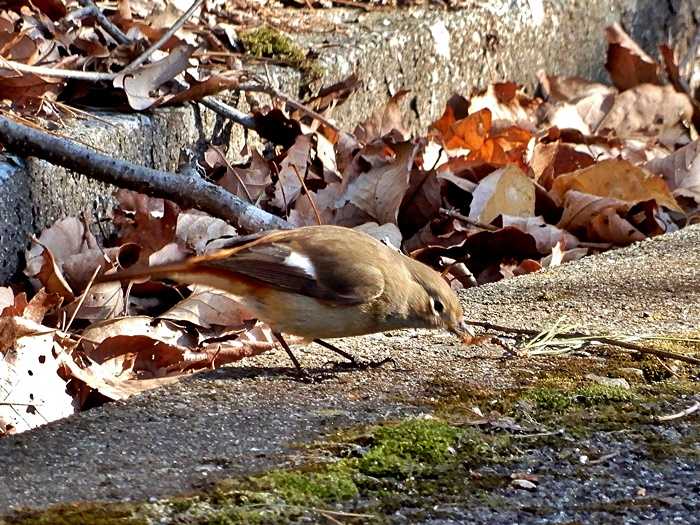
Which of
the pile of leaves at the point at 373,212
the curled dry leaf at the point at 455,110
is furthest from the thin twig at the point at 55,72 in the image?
the curled dry leaf at the point at 455,110

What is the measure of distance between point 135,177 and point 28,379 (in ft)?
3.71

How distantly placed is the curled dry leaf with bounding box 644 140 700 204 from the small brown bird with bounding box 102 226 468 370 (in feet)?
8.97

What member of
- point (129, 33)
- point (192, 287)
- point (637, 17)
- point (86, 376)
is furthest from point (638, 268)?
point (637, 17)

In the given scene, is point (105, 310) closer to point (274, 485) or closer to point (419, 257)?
point (419, 257)

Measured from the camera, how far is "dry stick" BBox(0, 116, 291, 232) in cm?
416

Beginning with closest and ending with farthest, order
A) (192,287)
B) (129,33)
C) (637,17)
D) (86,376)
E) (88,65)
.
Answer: (86,376), (192,287), (88,65), (129,33), (637,17)

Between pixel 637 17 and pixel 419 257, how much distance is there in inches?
158

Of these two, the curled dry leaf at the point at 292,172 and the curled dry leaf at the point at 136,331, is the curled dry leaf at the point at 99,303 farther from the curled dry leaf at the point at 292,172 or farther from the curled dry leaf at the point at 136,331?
the curled dry leaf at the point at 292,172

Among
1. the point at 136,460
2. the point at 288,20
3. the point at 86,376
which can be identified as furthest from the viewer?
the point at 288,20

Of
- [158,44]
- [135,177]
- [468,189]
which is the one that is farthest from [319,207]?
[135,177]

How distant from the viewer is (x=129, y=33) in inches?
209

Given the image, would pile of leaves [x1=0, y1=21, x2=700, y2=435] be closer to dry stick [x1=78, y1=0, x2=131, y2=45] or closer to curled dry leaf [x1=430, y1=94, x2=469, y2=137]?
curled dry leaf [x1=430, y1=94, x2=469, y2=137]

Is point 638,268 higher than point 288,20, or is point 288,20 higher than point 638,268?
point 288,20

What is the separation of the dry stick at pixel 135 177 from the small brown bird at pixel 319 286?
784 millimetres
